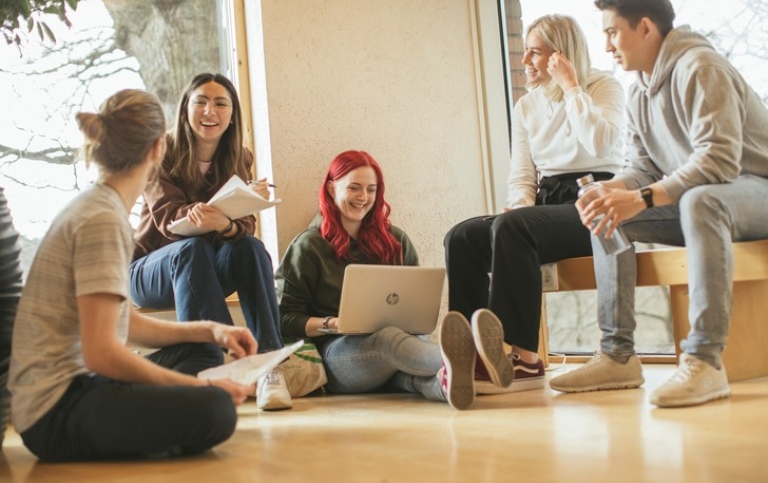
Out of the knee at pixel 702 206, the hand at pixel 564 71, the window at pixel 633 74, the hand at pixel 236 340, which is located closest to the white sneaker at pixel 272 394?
the hand at pixel 236 340

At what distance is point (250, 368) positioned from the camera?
1.76 meters

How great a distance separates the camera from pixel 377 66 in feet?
11.8

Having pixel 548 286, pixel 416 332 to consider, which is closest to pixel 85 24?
pixel 416 332

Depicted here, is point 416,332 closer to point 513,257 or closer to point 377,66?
point 513,257

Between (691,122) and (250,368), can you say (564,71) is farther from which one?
(250,368)

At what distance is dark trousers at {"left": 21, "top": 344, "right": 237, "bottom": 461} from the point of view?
1.66 m

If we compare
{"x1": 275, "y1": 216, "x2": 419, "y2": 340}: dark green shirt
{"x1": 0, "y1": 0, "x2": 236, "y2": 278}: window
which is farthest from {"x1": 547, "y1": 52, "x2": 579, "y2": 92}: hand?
{"x1": 0, "y1": 0, "x2": 236, "y2": 278}: window

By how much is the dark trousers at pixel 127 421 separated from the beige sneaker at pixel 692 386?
98cm

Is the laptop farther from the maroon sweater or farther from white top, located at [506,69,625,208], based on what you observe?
white top, located at [506,69,625,208]

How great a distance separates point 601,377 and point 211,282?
113 cm

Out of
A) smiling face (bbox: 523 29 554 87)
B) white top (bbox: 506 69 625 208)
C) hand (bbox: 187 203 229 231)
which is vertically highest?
smiling face (bbox: 523 29 554 87)

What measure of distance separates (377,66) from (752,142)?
5.40 feet

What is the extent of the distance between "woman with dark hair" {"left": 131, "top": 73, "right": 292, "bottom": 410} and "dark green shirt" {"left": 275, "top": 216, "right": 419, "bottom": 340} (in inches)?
6.8

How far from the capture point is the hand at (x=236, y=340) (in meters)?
1.86
